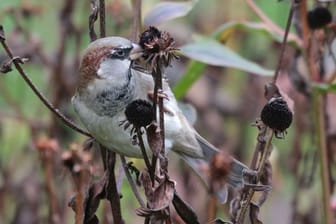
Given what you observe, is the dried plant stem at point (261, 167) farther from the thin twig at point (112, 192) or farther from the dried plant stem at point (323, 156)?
the dried plant stem at point (323, 156)

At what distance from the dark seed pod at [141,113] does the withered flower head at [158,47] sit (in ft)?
0.22

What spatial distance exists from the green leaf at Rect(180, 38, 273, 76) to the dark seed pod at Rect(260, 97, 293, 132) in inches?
30.6

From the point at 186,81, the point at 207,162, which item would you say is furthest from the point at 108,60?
the point at 186,81

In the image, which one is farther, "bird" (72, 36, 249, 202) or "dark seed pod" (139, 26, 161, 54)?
"bird" (72, 36, 249, 202)

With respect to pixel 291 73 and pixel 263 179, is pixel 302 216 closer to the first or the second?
pixel 291 73

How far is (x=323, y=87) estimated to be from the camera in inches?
86.7

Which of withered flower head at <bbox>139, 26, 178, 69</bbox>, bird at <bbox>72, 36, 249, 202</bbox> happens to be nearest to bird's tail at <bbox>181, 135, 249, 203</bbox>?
bird at <bbox>72, 36, 249, 202</bbox>

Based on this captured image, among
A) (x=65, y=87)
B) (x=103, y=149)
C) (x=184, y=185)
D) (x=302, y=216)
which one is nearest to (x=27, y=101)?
(x=65, y=87)

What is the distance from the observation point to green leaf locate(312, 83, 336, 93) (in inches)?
85.5

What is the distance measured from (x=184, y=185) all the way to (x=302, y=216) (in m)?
0.41

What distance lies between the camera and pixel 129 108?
140 cm

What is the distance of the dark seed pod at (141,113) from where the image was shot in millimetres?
1390

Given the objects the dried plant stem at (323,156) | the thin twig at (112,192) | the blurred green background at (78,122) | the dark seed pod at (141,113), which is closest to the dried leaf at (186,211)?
the thin twig at (112,192)

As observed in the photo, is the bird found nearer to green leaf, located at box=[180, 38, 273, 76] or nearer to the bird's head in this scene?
the bird's head
